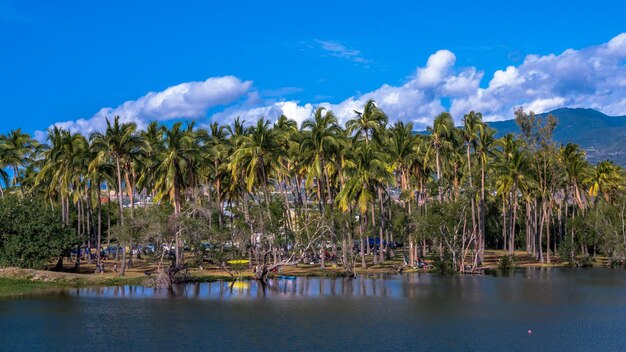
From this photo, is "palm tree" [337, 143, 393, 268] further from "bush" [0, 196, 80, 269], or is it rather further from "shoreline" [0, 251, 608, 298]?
"bush" [0, 196, 80, 269]

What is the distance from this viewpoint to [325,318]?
151 feet

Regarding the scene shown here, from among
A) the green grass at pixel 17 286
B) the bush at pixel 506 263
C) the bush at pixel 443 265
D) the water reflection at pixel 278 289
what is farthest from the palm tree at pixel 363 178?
the green grass at pixel 17 286

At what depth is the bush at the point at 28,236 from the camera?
72.4 meters

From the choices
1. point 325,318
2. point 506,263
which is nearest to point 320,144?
point 506,263

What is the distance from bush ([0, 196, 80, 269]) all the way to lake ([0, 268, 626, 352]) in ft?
43.6

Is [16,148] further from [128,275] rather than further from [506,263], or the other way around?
[506,263]

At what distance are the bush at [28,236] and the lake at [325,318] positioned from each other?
1330 cm

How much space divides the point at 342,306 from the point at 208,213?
28.8 metres

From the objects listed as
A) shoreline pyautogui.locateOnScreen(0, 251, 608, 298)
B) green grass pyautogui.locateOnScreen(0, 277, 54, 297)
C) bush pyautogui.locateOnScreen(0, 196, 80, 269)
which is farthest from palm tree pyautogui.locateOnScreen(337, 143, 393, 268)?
green grass pyautogui.locateOnScreen(0, 277, 54, 297)

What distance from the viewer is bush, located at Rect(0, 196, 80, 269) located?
72.4 metres

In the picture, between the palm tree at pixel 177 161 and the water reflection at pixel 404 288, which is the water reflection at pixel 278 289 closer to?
the water reflection at pixel 404 288

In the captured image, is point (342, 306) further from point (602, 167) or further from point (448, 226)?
point (602, 167)

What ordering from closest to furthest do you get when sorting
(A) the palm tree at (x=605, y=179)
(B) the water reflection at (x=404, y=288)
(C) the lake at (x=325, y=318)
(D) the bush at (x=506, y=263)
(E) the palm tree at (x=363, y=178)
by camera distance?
(C) the lake at (x=325, y=318) < (B) the water reflection at (x=404, y=288) < (E) the palm tree at (x=363, y=178) < (D) the bush at (x=506, y=263) < (A) the palm tree at (x=605, y=179)

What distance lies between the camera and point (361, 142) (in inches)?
3871
